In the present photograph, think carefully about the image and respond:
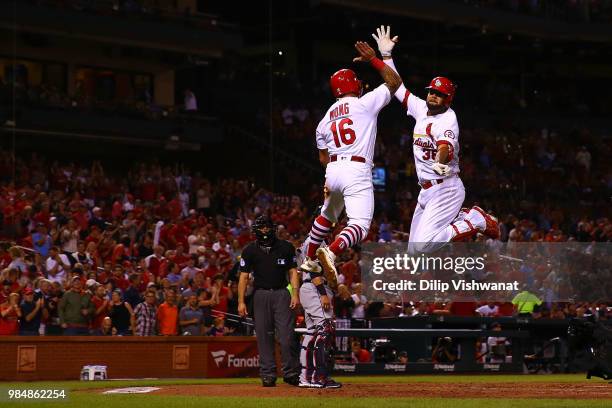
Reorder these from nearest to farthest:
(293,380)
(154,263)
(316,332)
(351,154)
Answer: (351,154) → (316,332) → (293,380) → (154,263)

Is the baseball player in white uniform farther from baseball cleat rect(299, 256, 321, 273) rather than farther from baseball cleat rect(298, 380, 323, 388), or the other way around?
baseball cleat rect(298, 380, 323, 388)

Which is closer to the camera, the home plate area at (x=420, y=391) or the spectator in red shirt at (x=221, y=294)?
the home plate area at (x=420, y=391)

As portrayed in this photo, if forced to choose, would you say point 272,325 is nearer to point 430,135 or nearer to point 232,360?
point 430,135

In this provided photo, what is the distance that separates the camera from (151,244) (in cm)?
2348

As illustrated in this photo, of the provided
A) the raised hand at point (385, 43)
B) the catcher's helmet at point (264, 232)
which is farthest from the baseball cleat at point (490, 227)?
the catcher's helmet at point (264, 232)

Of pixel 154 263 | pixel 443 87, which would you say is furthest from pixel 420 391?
pixel 154 263

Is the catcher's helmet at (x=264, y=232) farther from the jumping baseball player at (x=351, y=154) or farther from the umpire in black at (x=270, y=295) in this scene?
the jumping baseball player at (x=351, y=154)

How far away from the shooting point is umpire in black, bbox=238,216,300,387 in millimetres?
14812

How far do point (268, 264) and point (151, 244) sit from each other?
29.5 feet

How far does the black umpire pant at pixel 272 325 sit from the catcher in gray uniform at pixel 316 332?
13.8 inches

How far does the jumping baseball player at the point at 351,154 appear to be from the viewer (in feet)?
44.3

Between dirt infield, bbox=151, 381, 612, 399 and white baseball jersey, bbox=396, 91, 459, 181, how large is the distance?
2557 mm

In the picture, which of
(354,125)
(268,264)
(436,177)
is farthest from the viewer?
(268,264)

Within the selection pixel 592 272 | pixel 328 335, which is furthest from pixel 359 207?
pixel 592 272
